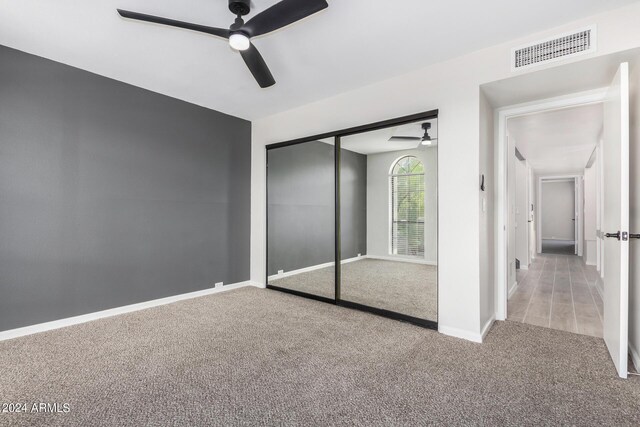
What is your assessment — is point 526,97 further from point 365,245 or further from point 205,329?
point 205,329

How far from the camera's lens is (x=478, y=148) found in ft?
8.70

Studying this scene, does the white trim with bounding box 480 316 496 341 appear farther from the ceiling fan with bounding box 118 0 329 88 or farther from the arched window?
the ceiling fan with bounding box 118 0 329 88

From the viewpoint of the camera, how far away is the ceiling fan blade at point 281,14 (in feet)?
5.61

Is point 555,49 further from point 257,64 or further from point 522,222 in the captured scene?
point 522,222

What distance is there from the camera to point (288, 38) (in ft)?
8.13

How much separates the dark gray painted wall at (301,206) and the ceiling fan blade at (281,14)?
8.07ft

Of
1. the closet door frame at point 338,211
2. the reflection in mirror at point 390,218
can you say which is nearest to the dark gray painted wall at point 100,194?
the closet door frame at point 338,211

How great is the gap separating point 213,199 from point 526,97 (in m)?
3.80

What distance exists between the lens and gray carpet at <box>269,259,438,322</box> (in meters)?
3.48

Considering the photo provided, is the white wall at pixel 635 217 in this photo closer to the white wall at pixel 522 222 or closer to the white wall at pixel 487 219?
the white wall at pixel 487 219

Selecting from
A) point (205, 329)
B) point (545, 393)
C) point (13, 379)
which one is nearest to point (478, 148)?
point (545, 393)

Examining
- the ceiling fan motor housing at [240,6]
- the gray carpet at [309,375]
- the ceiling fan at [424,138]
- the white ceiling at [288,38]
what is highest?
the white ceiling at [288,38]

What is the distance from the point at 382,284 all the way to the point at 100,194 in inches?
141

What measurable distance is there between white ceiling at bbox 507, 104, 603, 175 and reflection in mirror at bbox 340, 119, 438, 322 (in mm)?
1373
